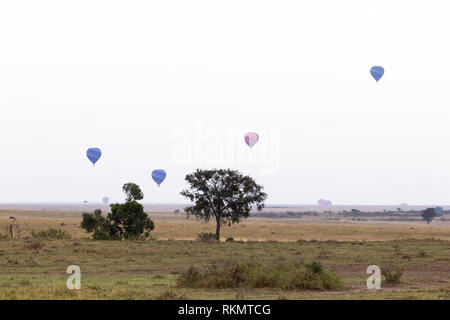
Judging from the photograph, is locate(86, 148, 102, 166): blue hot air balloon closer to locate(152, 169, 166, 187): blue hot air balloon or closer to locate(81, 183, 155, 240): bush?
locate(152, 169, 166, 187): blue hot air balloon

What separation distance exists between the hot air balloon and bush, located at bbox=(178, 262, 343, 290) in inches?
1782

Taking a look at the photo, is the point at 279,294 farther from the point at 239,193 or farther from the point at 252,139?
the point at 252,139

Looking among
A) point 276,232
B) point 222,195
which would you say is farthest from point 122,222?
point 276,232

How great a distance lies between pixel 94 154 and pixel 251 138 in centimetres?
1566

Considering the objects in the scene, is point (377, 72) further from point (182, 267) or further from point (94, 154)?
point (182, 267)

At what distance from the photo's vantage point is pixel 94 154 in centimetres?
7300

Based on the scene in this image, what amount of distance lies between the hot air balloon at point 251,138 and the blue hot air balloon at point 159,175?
11.4 meters

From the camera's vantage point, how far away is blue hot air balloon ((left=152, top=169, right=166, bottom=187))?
258 feet

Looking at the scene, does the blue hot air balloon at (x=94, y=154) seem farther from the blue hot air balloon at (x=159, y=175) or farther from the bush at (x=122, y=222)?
the bush at (x=122, y=222)

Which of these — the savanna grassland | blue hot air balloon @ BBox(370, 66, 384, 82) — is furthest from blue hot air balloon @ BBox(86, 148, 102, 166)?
blue hot air balloon @ BBox(370, 66, 384, 82)

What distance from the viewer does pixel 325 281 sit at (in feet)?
84.9

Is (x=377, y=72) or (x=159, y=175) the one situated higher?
(x=377, y=72)

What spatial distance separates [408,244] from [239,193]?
15.2 meters
